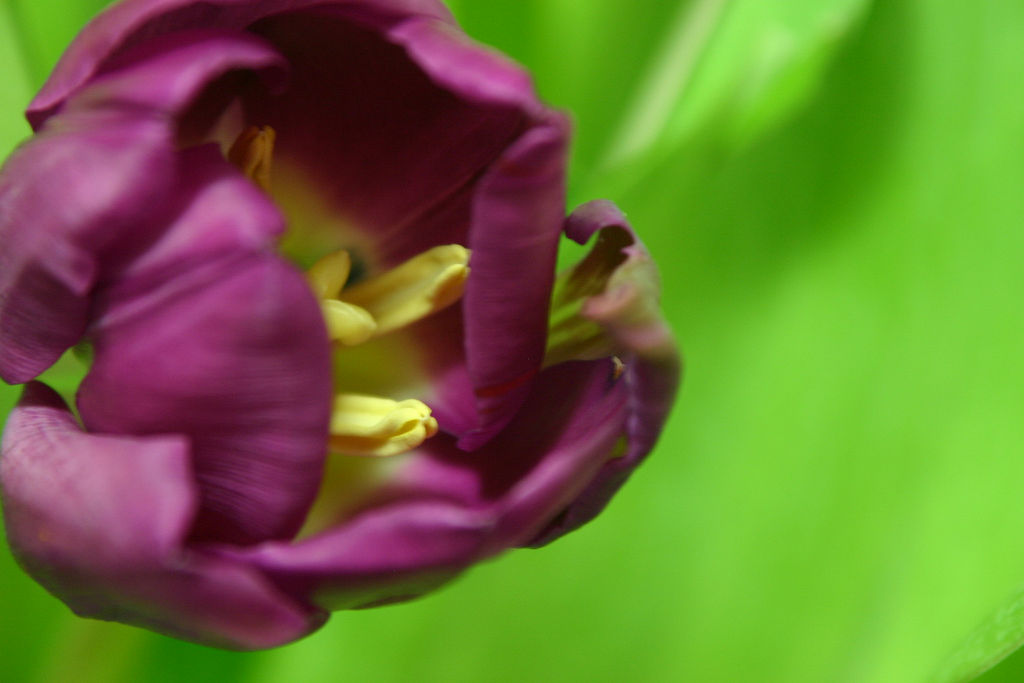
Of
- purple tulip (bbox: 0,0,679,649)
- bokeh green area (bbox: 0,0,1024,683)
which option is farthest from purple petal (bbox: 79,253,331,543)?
bokeh green area (bbox: 0,0,1024,683)

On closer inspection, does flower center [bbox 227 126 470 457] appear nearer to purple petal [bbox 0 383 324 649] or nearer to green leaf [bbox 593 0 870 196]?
purple petal [bbox 0 383 324 649]

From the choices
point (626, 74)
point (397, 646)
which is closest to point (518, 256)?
point (397, 646)

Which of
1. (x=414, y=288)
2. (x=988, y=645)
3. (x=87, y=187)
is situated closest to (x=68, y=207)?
(x=87, y=187)

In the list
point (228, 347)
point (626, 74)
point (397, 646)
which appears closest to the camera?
point (228, 347)

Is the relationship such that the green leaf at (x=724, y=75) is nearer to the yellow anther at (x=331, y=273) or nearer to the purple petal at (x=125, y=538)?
the yellow anther at (x=331, y=273)

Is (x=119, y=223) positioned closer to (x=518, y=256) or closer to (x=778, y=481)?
(x=518, y=256)

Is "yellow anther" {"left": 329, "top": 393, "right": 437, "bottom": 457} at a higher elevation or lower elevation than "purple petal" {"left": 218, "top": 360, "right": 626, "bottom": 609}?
lower

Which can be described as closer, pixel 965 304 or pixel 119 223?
pixel 119 223
